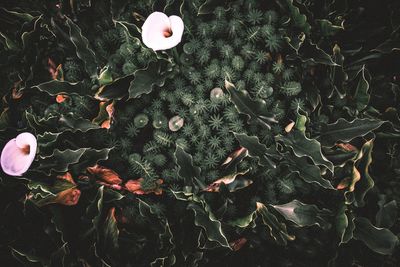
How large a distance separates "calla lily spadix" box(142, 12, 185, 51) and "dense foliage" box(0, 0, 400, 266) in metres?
0.07

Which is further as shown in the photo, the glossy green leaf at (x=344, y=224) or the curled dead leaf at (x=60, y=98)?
the curled dead leaf at (x=60, y=98)

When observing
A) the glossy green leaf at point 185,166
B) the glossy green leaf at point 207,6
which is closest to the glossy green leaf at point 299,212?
the glossy green leaf at point 185,166

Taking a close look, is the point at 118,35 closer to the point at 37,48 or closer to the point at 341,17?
the point at 37,48

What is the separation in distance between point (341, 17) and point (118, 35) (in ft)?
2.17

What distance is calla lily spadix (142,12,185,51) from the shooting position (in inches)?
39.2

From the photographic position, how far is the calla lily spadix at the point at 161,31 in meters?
1.00

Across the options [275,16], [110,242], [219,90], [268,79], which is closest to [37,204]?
[110,242]

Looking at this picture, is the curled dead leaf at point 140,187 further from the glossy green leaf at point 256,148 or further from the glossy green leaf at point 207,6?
the glossy green leaf at point 207,6

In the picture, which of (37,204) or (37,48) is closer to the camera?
(37,204)

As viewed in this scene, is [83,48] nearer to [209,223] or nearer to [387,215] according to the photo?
[209,223]

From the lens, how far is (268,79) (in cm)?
115

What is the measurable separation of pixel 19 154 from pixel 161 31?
0.48m

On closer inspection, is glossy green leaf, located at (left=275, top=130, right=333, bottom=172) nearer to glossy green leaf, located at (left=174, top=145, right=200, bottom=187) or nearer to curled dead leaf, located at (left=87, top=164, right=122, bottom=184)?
glossy green leaf, located at (left=174, top=145, right=200, bottom=187)

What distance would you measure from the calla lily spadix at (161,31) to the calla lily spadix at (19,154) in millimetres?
376
